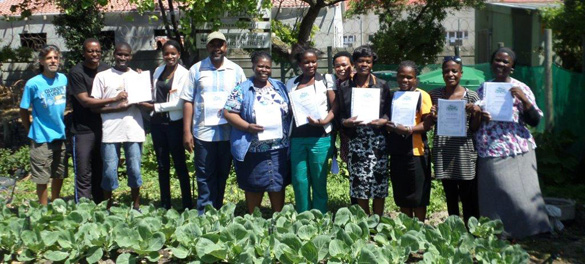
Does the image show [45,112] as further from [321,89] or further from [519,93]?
[519,93]

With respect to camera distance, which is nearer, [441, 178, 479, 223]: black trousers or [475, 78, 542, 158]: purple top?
[475, 78, 542, 158]: purple top

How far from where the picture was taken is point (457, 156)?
6453 millimetres

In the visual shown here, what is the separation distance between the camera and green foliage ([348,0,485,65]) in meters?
15.8

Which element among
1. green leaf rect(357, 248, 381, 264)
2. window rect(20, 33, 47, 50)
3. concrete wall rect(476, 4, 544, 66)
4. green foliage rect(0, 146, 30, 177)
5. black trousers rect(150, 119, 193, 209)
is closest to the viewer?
green leaf rect(357, 248, 381, 264)

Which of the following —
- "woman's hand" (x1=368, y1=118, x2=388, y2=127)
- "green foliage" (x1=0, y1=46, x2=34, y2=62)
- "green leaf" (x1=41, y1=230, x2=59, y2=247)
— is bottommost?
"green leaf" (x1=41, y1=230, x2=59, y2=247)

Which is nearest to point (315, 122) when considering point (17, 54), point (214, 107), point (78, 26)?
point (214, 107)

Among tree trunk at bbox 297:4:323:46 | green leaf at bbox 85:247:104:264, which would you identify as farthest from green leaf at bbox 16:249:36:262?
tree trunk at bbox 297:4:323:46

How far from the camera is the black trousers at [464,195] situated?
6629 mm

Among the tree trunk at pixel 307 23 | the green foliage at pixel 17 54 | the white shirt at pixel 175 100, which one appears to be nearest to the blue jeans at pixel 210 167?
the white shirt at pixel 175 100

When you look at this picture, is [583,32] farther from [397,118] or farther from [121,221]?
[121,221]

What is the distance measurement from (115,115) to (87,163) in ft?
1.88

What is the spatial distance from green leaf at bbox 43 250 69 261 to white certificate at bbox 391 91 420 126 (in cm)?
285

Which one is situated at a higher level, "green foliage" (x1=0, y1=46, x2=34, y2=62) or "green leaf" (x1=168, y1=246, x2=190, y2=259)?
"green foliage" (x1=0, y1=46, x2=34, y2=62)

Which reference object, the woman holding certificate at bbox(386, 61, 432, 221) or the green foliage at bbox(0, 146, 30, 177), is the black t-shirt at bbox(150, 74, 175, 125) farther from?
the green foliage at bbox(0, 146, 30, 177)
